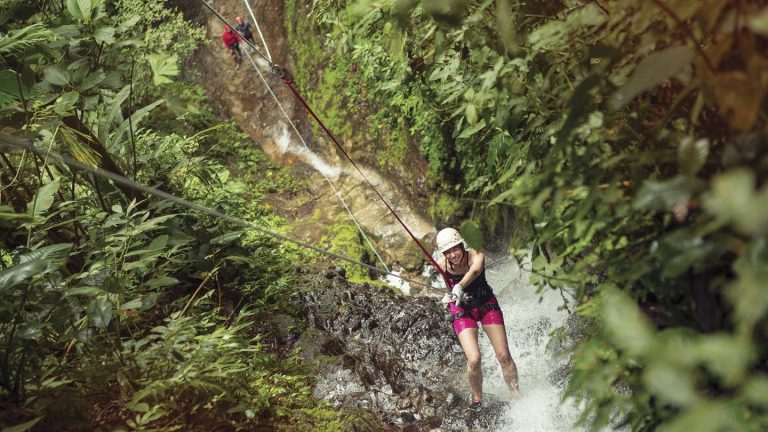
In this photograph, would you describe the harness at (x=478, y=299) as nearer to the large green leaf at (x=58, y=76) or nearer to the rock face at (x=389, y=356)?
the rock face at (x=389, y=356)

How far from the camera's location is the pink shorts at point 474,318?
204 inches

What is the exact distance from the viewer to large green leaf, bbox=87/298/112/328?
2.77 m

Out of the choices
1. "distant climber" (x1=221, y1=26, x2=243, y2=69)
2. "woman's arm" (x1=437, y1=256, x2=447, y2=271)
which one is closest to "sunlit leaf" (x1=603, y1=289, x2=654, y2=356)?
"woman's arm" (x1=437, y1=256, x2=447, y2=271)

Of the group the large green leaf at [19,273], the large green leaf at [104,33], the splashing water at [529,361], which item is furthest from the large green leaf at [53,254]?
the splashing water at [529,361]

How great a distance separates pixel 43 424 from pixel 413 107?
6546mm

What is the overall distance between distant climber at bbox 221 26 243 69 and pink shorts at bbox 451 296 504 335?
8871 mm

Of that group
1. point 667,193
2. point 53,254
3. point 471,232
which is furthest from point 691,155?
point 53,254

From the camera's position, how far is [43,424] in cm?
246

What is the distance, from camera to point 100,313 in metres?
2.78

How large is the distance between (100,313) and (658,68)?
2.67 meters

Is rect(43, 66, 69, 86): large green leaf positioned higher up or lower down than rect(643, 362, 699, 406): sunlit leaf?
lower down

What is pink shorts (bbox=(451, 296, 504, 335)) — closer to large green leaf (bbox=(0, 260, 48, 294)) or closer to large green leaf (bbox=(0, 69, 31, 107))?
large green leaf (bbox=(0, 260, 48, 294))

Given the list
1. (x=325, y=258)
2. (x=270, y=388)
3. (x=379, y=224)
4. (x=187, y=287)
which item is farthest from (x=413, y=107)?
(x=270, y=388)

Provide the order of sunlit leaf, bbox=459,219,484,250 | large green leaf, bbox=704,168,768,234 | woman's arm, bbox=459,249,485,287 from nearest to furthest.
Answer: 1. large green leaf, bbox=704,168,768,234
2. sunlit leaf, bbox=459,219,484,250
3. woman's arm, bbox=459,249,485,287
